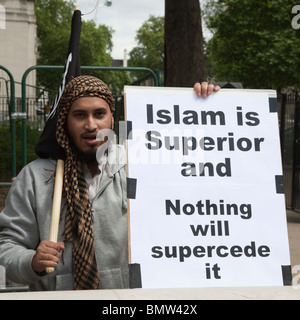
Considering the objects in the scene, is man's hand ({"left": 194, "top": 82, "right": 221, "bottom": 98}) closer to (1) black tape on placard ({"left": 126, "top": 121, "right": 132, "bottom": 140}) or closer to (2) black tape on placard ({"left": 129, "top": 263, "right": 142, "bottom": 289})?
(1) black tape on placard ({"left": 126, "top": 121, "right": 132, "bottom": 140})

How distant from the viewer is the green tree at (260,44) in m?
30.7

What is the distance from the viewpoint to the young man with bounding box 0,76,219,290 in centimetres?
263

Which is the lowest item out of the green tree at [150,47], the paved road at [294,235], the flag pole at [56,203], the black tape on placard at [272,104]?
the paved road at [294,235]

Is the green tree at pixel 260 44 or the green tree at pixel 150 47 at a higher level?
the green tree at pixel 150 47

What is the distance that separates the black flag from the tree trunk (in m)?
6.26

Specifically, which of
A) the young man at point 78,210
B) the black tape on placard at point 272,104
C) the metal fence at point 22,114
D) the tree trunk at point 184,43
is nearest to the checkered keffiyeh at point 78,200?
the young man at point 78,210

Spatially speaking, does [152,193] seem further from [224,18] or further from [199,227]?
[224,18]

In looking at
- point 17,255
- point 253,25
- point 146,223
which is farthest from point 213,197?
point 253,25

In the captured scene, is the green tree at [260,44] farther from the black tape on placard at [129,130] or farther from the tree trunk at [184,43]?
the black tape on placard at [129,130]

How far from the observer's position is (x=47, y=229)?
265cm

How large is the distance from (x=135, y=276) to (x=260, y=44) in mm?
30574

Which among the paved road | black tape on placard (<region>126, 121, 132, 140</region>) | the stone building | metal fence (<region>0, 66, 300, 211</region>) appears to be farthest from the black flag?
the stone building

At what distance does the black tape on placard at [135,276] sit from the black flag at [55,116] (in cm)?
64

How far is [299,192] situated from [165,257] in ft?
35.7
